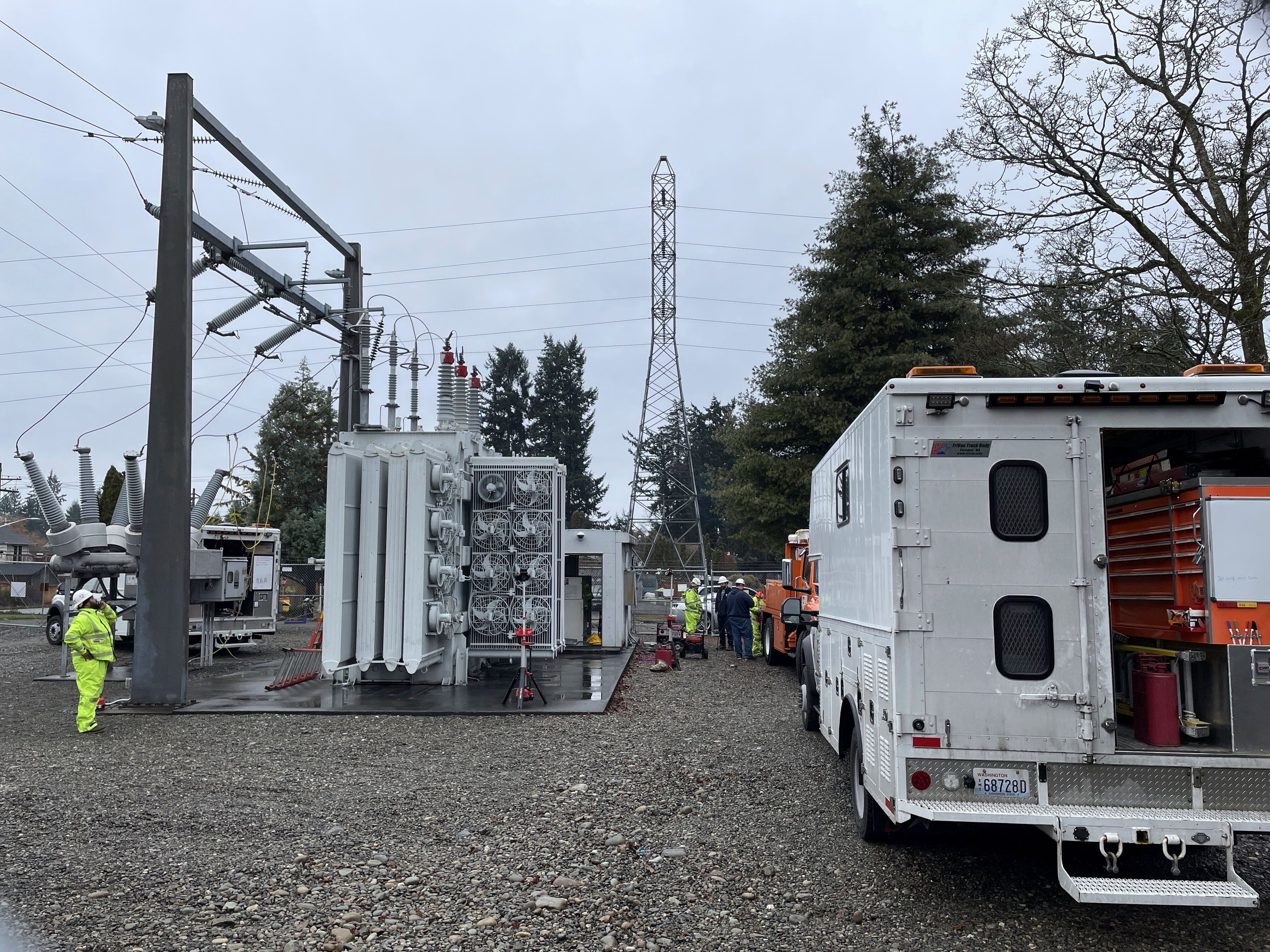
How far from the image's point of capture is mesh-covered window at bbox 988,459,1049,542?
5.35 m

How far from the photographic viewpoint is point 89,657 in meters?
11.2

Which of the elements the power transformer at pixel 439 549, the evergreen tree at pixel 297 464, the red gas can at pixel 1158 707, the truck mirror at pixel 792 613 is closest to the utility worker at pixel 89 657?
the power transformer at pixel 439 549

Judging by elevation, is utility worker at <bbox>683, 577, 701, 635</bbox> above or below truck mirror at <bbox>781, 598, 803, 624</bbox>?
below

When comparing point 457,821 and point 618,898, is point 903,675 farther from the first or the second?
point 457,821

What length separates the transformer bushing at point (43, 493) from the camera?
14.2m

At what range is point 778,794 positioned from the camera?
26.8 ft

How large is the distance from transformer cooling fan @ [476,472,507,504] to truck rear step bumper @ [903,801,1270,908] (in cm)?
1172

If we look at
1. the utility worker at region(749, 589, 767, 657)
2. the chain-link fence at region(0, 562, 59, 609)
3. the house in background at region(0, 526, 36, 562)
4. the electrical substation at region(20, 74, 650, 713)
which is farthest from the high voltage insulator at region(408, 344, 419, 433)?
the house in background at region(0, 526, 36, 562)

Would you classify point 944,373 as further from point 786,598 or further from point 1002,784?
point 786,598

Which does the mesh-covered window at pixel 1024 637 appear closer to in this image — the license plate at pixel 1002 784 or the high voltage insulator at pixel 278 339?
the license plate at pixel 1002 784

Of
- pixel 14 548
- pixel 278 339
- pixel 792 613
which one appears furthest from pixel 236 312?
pixel 14 548

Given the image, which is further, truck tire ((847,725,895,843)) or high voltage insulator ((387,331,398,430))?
high voltage insulator ((387,331,398,430))

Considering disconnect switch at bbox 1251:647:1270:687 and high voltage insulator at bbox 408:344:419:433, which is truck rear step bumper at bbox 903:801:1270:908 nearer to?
disconnect switch at bbox 1251:647:1270:687

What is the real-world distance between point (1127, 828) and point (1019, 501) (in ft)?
6.04
